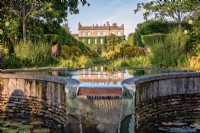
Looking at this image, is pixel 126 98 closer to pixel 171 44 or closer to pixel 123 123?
pixel 123 123

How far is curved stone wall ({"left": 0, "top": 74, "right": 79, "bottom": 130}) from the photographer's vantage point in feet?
20.7

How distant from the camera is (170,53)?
39.5ft

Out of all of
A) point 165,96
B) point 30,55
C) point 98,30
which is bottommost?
point 165,96

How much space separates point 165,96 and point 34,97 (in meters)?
2.94

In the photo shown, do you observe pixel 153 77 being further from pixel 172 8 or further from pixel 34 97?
pixel 172 8

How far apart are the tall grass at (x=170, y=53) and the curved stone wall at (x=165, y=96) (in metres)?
3.99

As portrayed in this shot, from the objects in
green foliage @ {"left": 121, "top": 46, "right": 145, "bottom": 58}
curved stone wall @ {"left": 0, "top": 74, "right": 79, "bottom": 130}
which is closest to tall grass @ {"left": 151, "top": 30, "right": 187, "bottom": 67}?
curved stone wall @ {"left": 0, "top": 74, "right": 79, "bottom": 130}

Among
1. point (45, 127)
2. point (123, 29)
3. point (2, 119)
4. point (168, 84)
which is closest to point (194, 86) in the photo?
point (168, 84)

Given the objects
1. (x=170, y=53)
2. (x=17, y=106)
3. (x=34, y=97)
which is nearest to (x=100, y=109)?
(x=34, y=97)

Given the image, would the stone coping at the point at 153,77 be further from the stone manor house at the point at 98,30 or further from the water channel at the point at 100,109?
the stone manor house at the point at 98,30

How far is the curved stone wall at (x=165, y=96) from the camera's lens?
6.38m

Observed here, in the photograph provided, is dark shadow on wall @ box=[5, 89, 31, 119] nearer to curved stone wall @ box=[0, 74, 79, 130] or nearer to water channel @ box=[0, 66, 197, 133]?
curved stone wall @ box=[0, 74, 79, 130]

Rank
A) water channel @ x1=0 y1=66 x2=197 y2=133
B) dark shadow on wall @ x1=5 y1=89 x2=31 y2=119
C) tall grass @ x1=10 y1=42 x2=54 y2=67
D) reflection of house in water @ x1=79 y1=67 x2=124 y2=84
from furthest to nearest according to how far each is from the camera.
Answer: tall grass @ x1=10 y1=42 x2=54 y2=67, dark shadow on wall @ x1=5 y1=89 x2=31 y2=119, reflection of house in water @ x1=79 y1=67 x2=124 y2=84, water channel @ x1=0 y1=66 x2=197 y2=133

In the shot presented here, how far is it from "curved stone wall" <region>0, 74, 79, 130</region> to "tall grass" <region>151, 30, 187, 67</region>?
6.19 m
